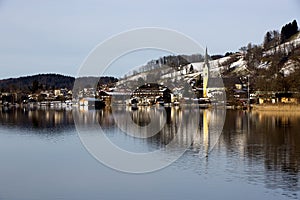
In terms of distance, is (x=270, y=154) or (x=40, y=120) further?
(x=40, y=120)

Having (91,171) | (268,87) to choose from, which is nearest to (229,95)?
(268,87)

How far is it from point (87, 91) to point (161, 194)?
54.2m

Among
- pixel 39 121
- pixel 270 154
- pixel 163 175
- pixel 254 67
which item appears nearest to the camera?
pixel 163 175

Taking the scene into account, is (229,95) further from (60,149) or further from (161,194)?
(161,194)

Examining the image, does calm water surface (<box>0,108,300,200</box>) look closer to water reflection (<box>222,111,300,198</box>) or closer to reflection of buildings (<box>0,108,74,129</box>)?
water reflection (<box>222,111,300,198</box>)

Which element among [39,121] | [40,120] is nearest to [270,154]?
[39,121]

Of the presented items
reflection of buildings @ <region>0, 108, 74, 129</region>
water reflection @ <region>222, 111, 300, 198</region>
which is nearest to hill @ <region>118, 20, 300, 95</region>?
reflection of buildings @ <region>0, 108, 74, 129</region>

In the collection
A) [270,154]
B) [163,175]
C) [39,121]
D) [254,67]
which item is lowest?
[163,175]

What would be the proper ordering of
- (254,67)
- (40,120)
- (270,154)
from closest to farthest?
(270,154)
(40,120)
(254,67)

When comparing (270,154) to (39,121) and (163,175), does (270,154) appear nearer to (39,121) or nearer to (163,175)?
(163,175)

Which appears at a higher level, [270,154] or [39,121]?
[39,121]

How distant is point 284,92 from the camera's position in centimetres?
4238

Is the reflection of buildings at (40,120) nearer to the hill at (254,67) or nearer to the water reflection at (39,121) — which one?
the water reflection at (39,121)

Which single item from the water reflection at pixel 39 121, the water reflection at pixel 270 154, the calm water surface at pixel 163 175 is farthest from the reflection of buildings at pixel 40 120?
the water reflection at pixel 270 154
